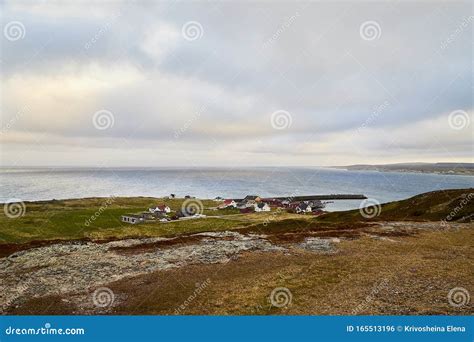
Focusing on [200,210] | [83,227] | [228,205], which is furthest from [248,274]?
[228,205]

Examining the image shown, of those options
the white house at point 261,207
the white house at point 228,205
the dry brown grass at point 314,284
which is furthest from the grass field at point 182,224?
the white house at point 228,205

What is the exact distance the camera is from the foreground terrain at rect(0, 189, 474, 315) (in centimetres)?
1827

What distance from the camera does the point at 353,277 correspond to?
22.3 metres

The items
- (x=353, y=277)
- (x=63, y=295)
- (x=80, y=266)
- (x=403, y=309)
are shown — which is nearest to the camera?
(x=403, y=309)

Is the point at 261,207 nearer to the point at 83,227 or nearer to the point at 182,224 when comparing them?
the point at 182,224

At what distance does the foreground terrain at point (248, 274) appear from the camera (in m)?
18.3

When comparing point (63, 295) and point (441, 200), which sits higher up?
point (441, 200)

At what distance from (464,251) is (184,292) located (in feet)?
78.9

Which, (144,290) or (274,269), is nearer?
(144,290)

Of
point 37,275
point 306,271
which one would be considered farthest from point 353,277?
point 37,275

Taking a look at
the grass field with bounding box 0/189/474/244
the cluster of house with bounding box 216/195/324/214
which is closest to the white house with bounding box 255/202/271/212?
the cluster of house with bounding box 216/195/324/214

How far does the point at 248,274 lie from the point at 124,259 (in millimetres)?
11090

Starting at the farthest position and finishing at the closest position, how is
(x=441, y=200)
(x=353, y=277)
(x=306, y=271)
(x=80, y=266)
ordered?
(x=441, y=200), (x=80, y=266), (x=306, y=271), (x=353, y=277)

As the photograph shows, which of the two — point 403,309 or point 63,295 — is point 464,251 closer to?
point 403,309
